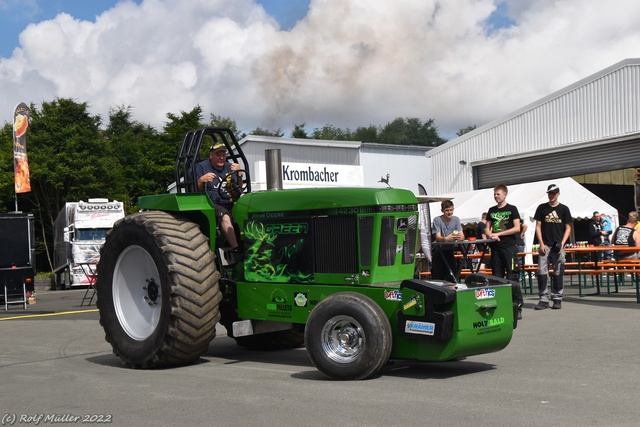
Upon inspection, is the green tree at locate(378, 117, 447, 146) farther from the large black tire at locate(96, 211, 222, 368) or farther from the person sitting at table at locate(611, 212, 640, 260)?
the large black tire at locate(96, 211, 222, 368)

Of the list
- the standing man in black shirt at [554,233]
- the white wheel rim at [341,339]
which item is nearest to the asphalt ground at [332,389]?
the white wheel rim at [341,339]

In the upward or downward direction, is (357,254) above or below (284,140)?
below

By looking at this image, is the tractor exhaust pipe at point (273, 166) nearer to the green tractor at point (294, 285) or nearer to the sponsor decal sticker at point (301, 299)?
the green tractor at point (294, 285)

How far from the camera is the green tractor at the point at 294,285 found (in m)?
7.66

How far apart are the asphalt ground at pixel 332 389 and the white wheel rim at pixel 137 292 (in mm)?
481

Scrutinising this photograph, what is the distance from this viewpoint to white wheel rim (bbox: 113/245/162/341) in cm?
929

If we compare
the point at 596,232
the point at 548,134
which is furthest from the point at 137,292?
the point at 548,134

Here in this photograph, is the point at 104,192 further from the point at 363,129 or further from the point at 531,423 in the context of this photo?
the point at 363,129

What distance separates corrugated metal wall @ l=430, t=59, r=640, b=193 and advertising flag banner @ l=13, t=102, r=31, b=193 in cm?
1726

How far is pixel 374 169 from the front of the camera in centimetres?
4647

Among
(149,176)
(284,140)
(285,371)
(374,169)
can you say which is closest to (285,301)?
(285,371)

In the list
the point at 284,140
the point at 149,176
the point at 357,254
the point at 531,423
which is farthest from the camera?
the point at 149,176

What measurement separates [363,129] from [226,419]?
91743mm

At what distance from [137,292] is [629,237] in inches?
499
